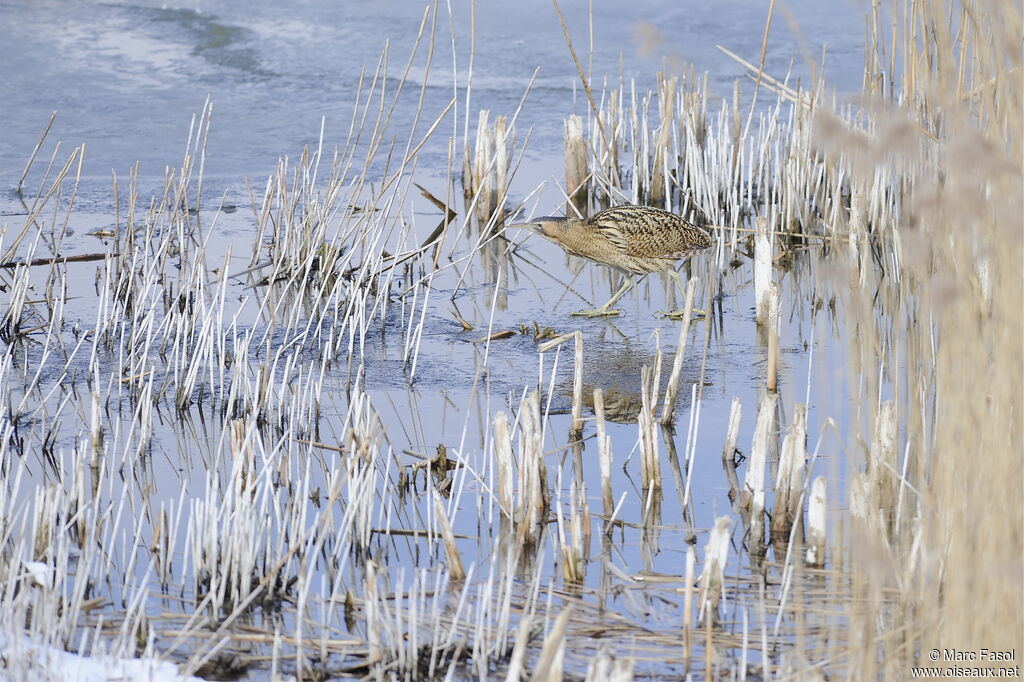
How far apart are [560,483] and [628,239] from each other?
287 cm

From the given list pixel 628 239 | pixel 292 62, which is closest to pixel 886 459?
pixel 628 239

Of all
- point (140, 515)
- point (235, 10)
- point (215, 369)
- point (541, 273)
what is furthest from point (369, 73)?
point (140, 515)

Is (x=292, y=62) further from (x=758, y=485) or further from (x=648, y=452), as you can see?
(x=758, y=485)

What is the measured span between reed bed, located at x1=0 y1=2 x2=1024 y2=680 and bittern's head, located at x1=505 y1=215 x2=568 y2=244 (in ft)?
2.62

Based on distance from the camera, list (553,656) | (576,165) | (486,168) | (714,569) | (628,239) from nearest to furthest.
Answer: (553,656) → (714,569) → (628,239) → (486,168) → (576,165)

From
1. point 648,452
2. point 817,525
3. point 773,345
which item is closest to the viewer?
point 817,525

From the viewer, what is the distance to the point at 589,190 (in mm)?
9164

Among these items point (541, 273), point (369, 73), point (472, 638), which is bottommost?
point (472, 638)

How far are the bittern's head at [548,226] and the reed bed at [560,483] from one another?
0.80m

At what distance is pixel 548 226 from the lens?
7.13 meters

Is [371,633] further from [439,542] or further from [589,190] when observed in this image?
[589,190]

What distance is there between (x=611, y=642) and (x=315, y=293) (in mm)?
3912

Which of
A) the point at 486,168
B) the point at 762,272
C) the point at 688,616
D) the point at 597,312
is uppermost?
the point at 486,168

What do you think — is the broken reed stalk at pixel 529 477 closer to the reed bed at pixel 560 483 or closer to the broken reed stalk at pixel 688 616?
the reed bed at pixel 560 483
